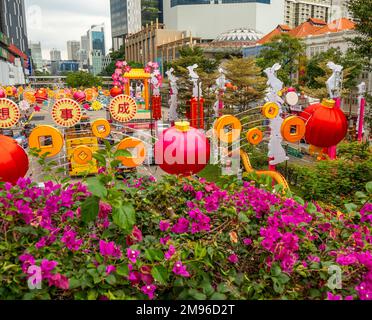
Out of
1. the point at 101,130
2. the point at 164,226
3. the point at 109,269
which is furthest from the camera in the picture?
the point at 101,130

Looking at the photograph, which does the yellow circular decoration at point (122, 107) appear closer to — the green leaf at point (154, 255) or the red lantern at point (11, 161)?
the red lantern at point (11, 161)

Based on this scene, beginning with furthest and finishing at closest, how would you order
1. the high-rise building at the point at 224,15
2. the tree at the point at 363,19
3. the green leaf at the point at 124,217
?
the high-rise building at the point at 224,15 → the tree at the point at 363,19 → the green leaf at the point at 124,217

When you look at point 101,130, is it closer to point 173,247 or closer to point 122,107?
point 122,107

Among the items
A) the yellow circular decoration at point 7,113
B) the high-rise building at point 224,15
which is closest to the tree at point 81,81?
the high-rise building at point 224,15

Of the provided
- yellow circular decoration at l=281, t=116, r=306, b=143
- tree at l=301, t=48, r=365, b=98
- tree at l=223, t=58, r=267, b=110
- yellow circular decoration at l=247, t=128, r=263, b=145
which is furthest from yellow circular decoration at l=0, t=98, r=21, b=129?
tree at l=301, t=48, r=365, b=98

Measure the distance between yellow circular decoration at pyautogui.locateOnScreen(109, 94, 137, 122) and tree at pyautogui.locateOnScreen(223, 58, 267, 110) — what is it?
14.2 m

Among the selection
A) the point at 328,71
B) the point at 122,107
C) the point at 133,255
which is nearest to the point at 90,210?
the point at 133,255

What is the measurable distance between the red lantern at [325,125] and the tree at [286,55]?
19673mm

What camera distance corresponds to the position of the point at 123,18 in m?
123

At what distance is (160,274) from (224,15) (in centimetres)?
9923

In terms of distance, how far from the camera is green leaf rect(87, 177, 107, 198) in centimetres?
229

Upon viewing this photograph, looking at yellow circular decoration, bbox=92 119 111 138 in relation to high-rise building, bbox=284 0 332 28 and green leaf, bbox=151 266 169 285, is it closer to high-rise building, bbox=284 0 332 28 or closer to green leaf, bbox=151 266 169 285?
green leaf, bbox=151 266 169 285

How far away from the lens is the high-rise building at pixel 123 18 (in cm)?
11388

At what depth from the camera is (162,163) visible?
29.0ft
